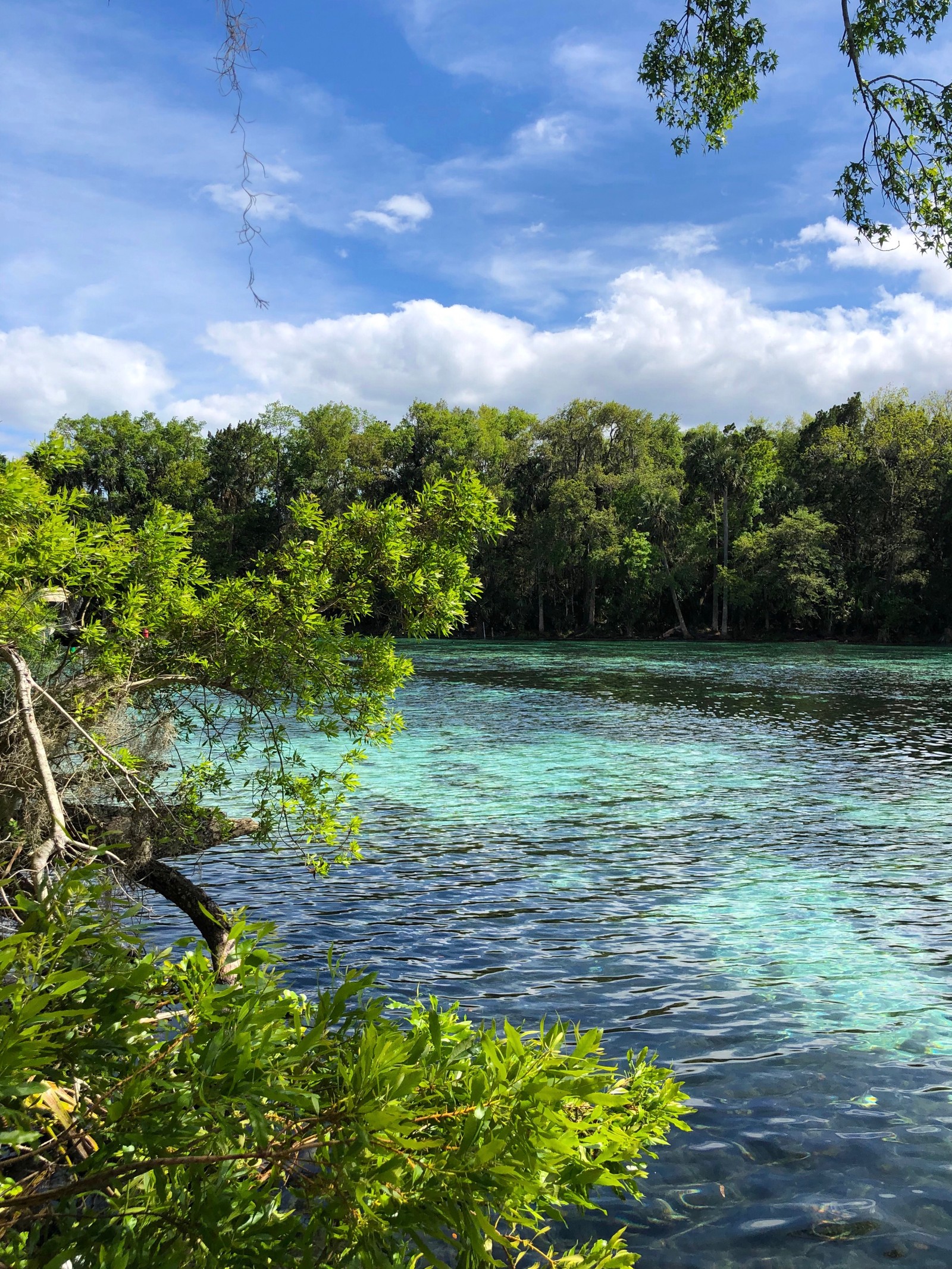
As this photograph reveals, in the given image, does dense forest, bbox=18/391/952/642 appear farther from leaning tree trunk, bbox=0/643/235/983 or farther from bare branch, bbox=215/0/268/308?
bare branch, bbox=215/0/268/308

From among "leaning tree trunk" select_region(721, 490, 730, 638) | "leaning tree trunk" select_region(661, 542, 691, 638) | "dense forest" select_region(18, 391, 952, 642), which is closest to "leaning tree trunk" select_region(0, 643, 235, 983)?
"dense forest" select_region(18, 391, 952, 642)

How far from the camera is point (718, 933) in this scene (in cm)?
923

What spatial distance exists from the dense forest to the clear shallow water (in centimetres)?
4865

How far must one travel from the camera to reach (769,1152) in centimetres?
532

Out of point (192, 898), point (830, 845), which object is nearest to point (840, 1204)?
point (192, 898)

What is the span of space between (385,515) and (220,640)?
1.68 m

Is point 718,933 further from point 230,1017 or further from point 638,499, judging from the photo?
point 638,499

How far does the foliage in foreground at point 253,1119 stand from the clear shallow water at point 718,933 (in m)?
3.14

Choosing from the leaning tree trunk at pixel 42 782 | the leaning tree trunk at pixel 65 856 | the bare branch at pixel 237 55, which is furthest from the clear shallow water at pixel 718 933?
the bare branch at pixel 237 55

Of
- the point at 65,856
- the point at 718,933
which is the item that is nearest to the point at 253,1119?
the point at 65,856

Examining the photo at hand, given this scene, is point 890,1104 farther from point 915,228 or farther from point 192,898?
point 915,228

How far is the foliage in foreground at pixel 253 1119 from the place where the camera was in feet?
6.04

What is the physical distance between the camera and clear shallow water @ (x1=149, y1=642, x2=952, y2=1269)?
4.98 meters

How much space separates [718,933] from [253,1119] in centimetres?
839
